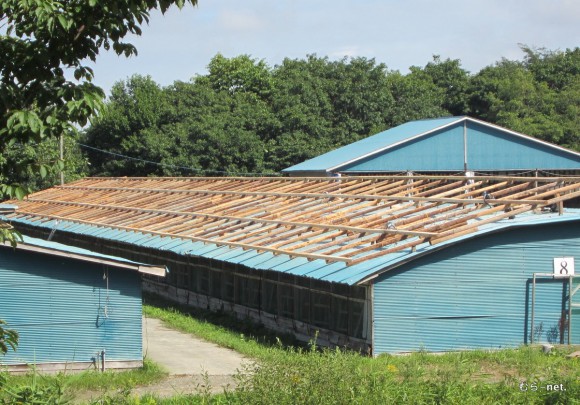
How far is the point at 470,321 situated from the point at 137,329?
7327mm

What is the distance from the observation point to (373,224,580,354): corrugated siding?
63.4 feet

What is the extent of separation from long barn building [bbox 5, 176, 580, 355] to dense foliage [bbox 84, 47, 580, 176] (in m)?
25.5

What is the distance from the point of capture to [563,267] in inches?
806

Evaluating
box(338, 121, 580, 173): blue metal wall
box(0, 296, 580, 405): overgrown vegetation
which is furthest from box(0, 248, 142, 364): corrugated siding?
box(338, 121, 580, 173): blue metal wall

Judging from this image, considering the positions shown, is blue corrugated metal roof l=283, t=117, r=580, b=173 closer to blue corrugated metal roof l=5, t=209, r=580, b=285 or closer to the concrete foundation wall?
the concrete foundation wall

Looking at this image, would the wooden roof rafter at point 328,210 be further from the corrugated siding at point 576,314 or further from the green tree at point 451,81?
the green tree at point 451,81

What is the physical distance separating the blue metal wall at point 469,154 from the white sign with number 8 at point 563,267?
19.0 metres

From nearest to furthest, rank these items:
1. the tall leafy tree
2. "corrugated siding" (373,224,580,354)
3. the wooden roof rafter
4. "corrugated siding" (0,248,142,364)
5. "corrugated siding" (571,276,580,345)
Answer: the tall leafy tree
"corrugated siding" (0,248,142,364)
"corrugated siding" (373,224,580,354)
"corrugated siding" (571,276,580,345)
the wooden roof rafter

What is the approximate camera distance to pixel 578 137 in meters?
55.4

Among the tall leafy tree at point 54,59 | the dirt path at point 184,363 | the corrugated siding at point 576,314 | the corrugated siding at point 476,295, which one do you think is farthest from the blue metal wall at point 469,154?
the tall leafy tree at point 54,59

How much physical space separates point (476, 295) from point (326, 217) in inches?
236

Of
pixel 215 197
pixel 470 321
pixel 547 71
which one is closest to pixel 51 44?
pixel 470 321

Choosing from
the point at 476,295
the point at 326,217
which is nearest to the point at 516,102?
the point at 326,217

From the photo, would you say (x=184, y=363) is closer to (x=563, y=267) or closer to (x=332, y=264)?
(x=332, y=264)
